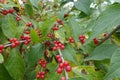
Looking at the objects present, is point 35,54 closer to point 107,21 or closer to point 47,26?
point 47,26

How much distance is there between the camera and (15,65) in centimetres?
120

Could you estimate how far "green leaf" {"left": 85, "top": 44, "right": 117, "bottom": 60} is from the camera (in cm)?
111

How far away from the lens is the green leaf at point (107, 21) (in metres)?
0.96

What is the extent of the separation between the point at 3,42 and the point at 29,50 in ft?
0.38

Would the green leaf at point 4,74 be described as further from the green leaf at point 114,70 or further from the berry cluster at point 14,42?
the green leaf at point 114,70

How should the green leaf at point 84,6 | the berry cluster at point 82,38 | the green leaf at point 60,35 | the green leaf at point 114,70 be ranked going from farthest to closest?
the green leaf at point 84,6 < the berry cluster at point 82,38 < the green leaf at point 60,35 < the green leaf at point 114,70

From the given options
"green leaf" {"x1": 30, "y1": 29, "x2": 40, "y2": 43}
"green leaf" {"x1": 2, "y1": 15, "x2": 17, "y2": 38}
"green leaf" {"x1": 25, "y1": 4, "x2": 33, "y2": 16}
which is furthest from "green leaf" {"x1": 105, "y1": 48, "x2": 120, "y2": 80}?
"green leaf" {"x1": 25, "y1": 4, "x2": 33, "y2": 16}

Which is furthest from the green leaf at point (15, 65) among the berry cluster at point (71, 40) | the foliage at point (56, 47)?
the berry cluster at point (71, 40)

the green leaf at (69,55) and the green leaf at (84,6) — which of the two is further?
the green leaf at (84,6)

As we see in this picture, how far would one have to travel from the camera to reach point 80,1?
147 centimetres

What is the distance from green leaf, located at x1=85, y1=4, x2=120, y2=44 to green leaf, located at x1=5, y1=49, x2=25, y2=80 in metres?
0.36

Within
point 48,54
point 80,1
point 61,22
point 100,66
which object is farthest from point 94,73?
point 80,1

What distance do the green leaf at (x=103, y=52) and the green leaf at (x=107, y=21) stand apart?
0.15 m

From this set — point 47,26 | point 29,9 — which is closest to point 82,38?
point 47,26
